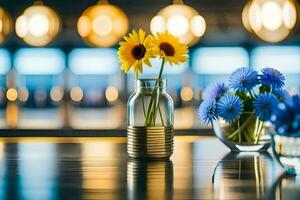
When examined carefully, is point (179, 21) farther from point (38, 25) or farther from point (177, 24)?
point (38, 25)

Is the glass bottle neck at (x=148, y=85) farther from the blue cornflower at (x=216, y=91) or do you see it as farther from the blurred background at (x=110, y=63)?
the blurred background at (x=110, y=63)

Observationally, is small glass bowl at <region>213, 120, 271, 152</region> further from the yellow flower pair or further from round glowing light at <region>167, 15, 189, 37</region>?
round glowing light at <region>167, 15, 189, 37</region>

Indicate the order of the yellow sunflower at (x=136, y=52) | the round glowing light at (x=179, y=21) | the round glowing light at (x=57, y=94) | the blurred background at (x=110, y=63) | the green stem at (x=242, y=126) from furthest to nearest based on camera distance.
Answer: the round glowing light at (x=57, y=94) < the blurred background at (x=110, y=63) < the round glowing light at (x=179, y=21) < the green stem at (x=242, y=126) < the yellow sunflower at (x=136, y=52)

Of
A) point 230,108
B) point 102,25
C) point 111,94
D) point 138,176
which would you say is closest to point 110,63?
point 111,94

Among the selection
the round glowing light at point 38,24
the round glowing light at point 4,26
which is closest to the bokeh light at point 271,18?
the round glowing light at point 38,24

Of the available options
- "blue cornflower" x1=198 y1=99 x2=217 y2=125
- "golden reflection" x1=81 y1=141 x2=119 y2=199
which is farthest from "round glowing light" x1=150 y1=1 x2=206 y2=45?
"blue cornflower" x1=198 y1=99 x2=217 y2=125

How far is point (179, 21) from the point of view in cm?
454

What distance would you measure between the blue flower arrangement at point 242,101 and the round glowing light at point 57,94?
6.28 meters

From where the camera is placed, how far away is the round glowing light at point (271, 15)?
13.2 feet

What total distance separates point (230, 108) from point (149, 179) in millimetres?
463

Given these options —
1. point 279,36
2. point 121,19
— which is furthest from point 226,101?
point 121,19

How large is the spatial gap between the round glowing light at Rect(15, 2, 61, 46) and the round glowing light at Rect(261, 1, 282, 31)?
162 centimetres

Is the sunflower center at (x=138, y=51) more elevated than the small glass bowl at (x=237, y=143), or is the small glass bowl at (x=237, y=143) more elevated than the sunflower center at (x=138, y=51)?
the sunflower center at (x=138, y=51)

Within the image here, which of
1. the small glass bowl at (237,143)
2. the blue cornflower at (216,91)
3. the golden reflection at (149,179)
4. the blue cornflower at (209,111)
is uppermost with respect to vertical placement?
the blue cornflower at (216,91)
